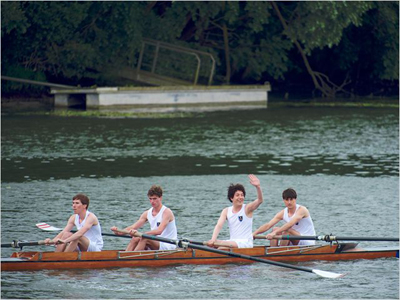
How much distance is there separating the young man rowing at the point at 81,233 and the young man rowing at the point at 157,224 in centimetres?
49

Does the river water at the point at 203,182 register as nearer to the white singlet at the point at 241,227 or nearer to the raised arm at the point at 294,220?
the white singlet at the point at 241,227

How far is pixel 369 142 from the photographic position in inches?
1395

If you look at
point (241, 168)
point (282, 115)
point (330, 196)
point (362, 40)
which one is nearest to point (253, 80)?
point (362, 40)

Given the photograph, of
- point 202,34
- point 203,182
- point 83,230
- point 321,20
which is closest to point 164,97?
point 202,34

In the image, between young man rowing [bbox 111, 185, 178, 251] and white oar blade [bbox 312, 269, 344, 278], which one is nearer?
white oar blade [bbox 312, 269, 344, 278]

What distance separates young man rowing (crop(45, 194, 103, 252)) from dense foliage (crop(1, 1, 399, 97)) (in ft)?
99.6

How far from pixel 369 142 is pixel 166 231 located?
65.5 feet

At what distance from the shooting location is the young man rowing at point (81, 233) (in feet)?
53.8

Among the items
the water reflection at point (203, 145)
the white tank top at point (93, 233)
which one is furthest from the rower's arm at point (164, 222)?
the water reflection at point (203, 145)

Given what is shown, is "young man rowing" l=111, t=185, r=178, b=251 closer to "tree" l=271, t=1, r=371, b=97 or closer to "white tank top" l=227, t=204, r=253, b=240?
"white tank top" l=227, t=204, r=253, b=240

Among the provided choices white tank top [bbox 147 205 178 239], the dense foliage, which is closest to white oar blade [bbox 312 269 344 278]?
white tank top [bbox 147 205 178 239]

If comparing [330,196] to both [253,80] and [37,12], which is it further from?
[253,80]

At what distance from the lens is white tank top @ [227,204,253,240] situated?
16.8 metres

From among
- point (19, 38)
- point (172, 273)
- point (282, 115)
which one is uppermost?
point (19, 38)
